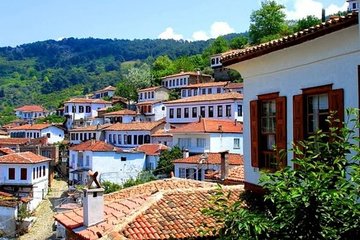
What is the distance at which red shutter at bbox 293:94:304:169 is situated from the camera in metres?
10.4

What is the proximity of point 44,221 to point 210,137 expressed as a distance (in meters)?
16.3

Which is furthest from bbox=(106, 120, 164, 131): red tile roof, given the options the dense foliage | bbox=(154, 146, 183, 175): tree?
the dense foliage

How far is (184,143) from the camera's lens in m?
49.2

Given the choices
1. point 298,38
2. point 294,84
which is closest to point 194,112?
point 294,84

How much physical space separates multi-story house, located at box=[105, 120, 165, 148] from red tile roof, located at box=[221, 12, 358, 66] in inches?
1815

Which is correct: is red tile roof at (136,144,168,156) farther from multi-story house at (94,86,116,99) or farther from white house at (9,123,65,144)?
multi-story house at (94,86,116,99)

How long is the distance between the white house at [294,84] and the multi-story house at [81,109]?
3041 inches

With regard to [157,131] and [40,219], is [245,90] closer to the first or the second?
[40,219]

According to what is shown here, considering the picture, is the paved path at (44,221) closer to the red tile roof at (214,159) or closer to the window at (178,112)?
the red tile roof at (214,159)

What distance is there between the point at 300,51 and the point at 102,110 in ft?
249

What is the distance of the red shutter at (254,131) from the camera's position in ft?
40.3

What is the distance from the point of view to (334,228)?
5.43 metres

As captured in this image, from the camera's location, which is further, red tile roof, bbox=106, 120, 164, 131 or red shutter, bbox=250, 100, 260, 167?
red tile roof, bbox=106, 120, 164, 131

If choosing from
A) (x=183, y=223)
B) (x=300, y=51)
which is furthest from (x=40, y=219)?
(x=300, y=51)
